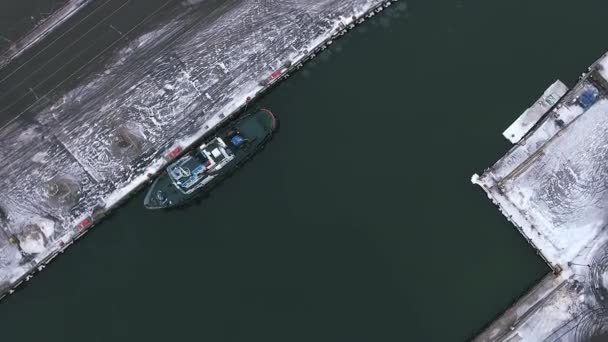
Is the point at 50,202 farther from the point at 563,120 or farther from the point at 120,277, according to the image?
the point at 563,120

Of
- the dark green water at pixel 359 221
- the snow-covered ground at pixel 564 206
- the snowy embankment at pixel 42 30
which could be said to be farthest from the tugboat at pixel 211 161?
the snow-covered ground at pixel 564 206

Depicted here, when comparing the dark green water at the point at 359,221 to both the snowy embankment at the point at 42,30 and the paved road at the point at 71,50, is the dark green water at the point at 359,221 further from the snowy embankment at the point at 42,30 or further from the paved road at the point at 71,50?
the snowy embankment at the point at 42,30

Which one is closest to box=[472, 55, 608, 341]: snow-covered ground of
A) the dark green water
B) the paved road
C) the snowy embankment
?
the dark green water

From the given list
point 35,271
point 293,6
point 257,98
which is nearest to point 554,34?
point 293,6

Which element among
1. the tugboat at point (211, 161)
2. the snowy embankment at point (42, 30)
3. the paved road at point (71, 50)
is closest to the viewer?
the tugboat at point (211, 161)

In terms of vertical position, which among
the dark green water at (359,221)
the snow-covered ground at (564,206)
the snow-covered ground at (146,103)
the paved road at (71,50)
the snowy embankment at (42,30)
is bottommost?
the snow-covered ground at (564,206)

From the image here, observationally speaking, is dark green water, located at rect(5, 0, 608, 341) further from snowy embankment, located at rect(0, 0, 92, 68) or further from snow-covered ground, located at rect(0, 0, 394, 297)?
snowy embankment, located at rect(0, 0, 92, 68)

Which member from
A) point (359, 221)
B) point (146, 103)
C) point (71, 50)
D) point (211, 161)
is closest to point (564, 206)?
point (359, 221)
